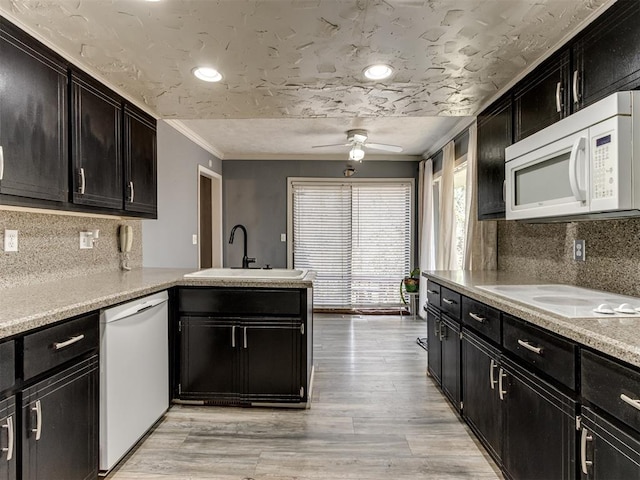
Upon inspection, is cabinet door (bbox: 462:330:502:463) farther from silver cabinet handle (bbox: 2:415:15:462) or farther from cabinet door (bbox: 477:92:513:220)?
silver cabinet handle (bbox: 2:415:15:462)

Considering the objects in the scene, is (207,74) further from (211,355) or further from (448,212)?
(448,212)

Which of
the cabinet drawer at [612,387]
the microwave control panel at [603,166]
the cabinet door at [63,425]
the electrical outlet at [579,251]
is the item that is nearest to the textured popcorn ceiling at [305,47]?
the microwave control panel at [603,166]

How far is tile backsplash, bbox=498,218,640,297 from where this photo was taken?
1804 millimetres

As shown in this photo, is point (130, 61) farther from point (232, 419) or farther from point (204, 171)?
point (204, 171)

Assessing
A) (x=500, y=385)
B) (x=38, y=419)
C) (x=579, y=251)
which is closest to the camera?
(x=38, y=419)

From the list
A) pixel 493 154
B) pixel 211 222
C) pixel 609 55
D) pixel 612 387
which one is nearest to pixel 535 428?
pixel 612 387

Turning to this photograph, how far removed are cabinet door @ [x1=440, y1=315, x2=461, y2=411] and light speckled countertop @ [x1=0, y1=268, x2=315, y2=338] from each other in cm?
104

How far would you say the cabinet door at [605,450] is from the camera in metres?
1.03

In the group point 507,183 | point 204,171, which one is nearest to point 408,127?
point 507,183

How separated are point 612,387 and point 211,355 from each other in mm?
2256

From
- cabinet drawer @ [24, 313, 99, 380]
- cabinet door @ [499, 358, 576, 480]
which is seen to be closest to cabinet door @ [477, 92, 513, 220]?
cabinet door @ [499, 358, 576, 480]

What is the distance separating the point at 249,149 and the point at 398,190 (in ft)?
7.89

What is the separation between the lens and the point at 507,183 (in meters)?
2.20

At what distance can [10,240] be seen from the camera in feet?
6.33
